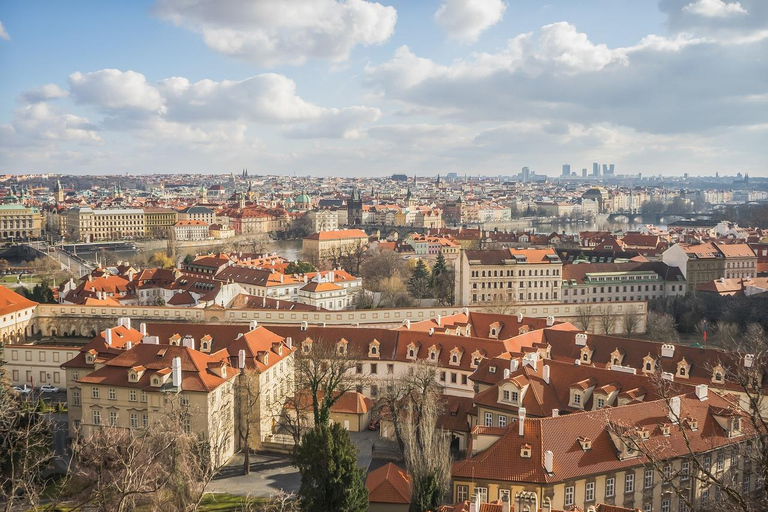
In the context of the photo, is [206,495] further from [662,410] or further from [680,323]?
[680,323]

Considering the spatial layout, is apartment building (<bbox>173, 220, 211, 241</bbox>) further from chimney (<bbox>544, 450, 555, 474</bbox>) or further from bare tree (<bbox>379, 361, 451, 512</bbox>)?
chimney (<bbox>544, 450, 555, 474</bbox>)

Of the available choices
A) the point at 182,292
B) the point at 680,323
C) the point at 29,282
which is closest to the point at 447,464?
the point at 680,323

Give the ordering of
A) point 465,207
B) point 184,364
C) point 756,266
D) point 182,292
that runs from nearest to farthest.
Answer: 1. point 184,364
2. point 182,292
3. point 756,266
4. point 465,207

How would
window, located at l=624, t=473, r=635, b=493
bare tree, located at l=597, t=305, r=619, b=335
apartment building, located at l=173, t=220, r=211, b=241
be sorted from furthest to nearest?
apartment building, located at l=173, t=220, r=211, b=241 < bare tree, located at l=597, t=305, r=619, b=335 < window, located at l=624, t=473, r=635, b=493

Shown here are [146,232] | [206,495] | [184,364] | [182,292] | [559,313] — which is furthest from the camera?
[146,232]

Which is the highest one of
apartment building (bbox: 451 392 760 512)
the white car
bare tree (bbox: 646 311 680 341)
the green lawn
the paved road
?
apartment building (bbox: 451 392 760 512)

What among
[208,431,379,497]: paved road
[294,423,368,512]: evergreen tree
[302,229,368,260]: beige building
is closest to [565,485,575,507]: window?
[294,423,368,512]: evergreen tree

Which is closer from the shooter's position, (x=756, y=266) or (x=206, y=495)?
(x=206, y=495)
